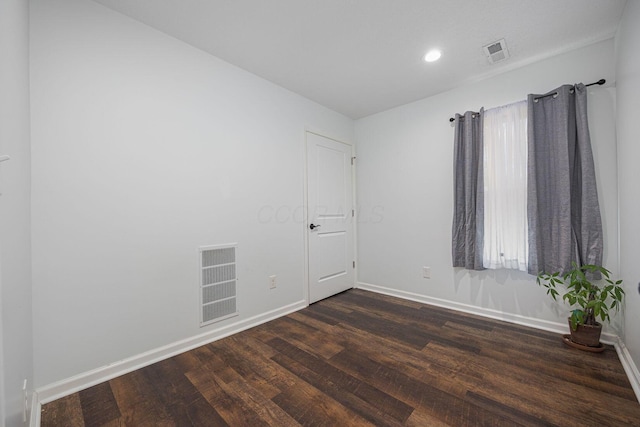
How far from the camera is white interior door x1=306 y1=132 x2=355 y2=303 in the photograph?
316cm

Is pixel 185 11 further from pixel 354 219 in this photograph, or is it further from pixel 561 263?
pixel 561 263

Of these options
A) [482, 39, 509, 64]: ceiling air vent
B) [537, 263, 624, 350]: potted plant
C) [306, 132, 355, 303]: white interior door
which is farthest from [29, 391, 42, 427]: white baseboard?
[482, 39, 509, 64]: ceiling air vent

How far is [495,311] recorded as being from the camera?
2609 millimetres

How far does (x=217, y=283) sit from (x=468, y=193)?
2638 mm

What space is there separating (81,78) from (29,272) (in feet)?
3.96

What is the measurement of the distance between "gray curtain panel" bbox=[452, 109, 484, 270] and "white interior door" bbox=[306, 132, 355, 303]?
140 centimetres

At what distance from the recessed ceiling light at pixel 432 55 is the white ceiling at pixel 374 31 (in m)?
0.06

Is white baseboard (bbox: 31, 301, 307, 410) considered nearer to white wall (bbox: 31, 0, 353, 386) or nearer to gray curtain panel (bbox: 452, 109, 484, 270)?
white wall (bbox: 31, 0, 353, 386)

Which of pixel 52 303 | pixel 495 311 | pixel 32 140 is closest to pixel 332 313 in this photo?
pixel 495 311

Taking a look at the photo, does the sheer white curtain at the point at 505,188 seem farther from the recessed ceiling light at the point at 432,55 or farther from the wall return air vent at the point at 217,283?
the wall return air vent at the point at 217,283

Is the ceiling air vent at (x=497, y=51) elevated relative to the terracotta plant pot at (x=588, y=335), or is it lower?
elevated

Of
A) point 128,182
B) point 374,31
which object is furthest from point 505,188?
point 128,182

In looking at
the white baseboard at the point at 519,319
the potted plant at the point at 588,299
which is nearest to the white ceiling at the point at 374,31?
the potted plant at the point at 588,299

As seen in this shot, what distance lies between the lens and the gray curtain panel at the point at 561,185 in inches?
81.7
